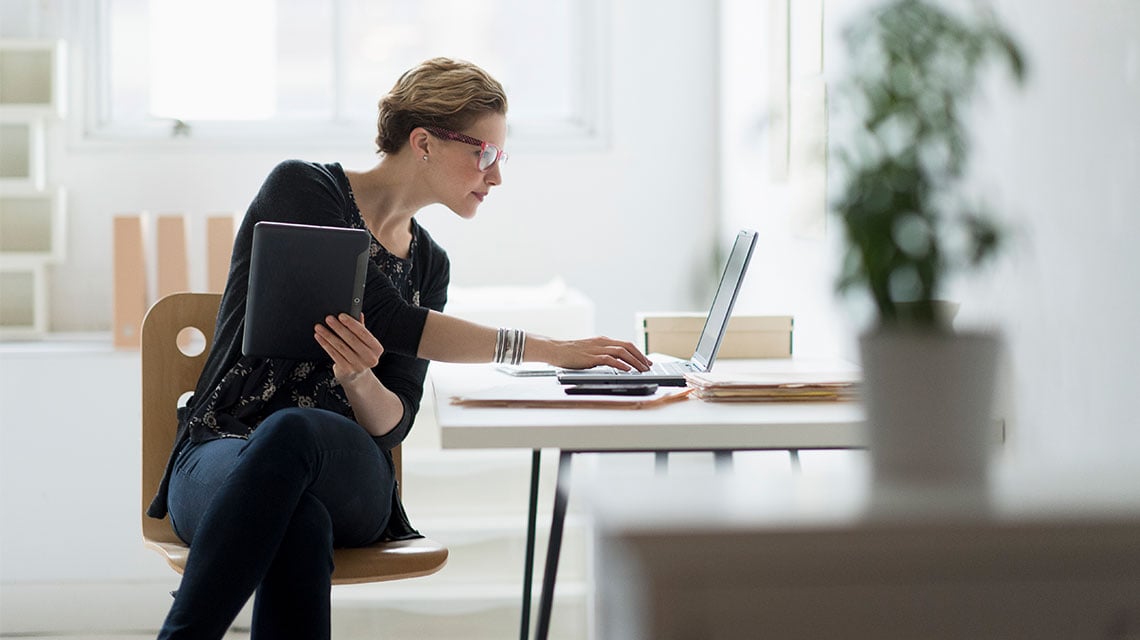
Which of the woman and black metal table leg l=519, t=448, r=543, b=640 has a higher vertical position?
the woman

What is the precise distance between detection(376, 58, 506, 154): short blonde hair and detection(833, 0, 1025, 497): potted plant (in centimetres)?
118

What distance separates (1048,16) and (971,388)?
32.7 inches

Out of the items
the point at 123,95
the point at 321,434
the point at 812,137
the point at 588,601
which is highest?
the point at 123,95

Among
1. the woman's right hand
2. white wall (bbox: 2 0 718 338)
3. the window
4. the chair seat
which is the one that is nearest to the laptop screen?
the woman's right hand

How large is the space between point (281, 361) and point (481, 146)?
0.49 meters

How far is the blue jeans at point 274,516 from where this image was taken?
154 centimetres

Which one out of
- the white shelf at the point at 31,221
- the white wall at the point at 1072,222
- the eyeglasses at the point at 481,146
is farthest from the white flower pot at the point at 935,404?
the white shelf at the point at 31,221

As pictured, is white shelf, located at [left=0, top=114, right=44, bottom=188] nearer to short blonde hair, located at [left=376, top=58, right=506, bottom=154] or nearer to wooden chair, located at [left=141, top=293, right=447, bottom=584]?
wooden chair, located at [left=141, top=293, right=447, bottom=584]

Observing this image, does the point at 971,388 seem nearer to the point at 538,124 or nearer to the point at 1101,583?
the point at 1101,583

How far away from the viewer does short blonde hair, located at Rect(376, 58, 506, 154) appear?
6.70ft

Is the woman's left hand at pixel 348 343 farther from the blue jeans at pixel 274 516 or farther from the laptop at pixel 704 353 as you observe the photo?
the laptop at pixel 704 353

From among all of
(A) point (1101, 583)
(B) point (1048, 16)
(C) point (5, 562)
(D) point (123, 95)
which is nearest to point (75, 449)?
(C) point (5, 562)

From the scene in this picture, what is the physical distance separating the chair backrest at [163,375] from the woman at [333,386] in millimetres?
148

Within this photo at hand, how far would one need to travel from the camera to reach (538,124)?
3.73m
